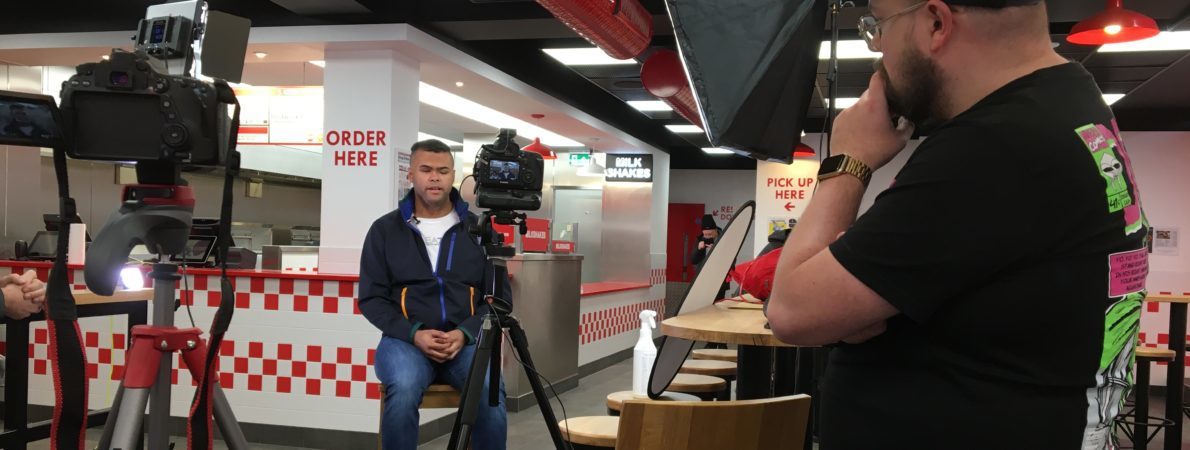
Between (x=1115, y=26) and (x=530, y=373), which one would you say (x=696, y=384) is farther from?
(x=1115, y=26)

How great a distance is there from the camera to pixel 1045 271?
86 centimetres

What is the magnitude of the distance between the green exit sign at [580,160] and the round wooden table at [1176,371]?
7.36 metres

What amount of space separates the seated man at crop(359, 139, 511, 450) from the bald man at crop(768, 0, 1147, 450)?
79.6 inches

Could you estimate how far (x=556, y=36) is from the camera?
578 cm

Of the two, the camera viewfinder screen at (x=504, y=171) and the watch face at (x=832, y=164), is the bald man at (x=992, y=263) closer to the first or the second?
the watch face at (x=832, y=164)

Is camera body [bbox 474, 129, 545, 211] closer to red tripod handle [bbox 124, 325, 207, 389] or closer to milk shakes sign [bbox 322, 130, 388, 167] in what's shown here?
red tripod handle [bbox 124, 325, 207, 389]

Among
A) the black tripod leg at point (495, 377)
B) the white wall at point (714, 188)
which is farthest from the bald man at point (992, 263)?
the white wall at point (714, 188)

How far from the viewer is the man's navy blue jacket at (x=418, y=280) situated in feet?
10.3

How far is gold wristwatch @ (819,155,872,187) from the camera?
102 cm

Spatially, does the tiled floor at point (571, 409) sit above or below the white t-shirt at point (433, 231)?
below

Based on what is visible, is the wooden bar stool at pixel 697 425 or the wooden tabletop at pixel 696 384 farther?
the wooden tabletop at pixel 696 384

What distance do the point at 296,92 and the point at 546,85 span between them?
212cm

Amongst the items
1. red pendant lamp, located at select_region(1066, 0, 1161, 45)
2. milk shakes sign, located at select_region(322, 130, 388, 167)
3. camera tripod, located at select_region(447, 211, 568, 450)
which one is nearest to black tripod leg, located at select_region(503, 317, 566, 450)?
camera tripod, located at select_region(447, 211, 568, 450)

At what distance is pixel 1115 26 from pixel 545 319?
394cm
